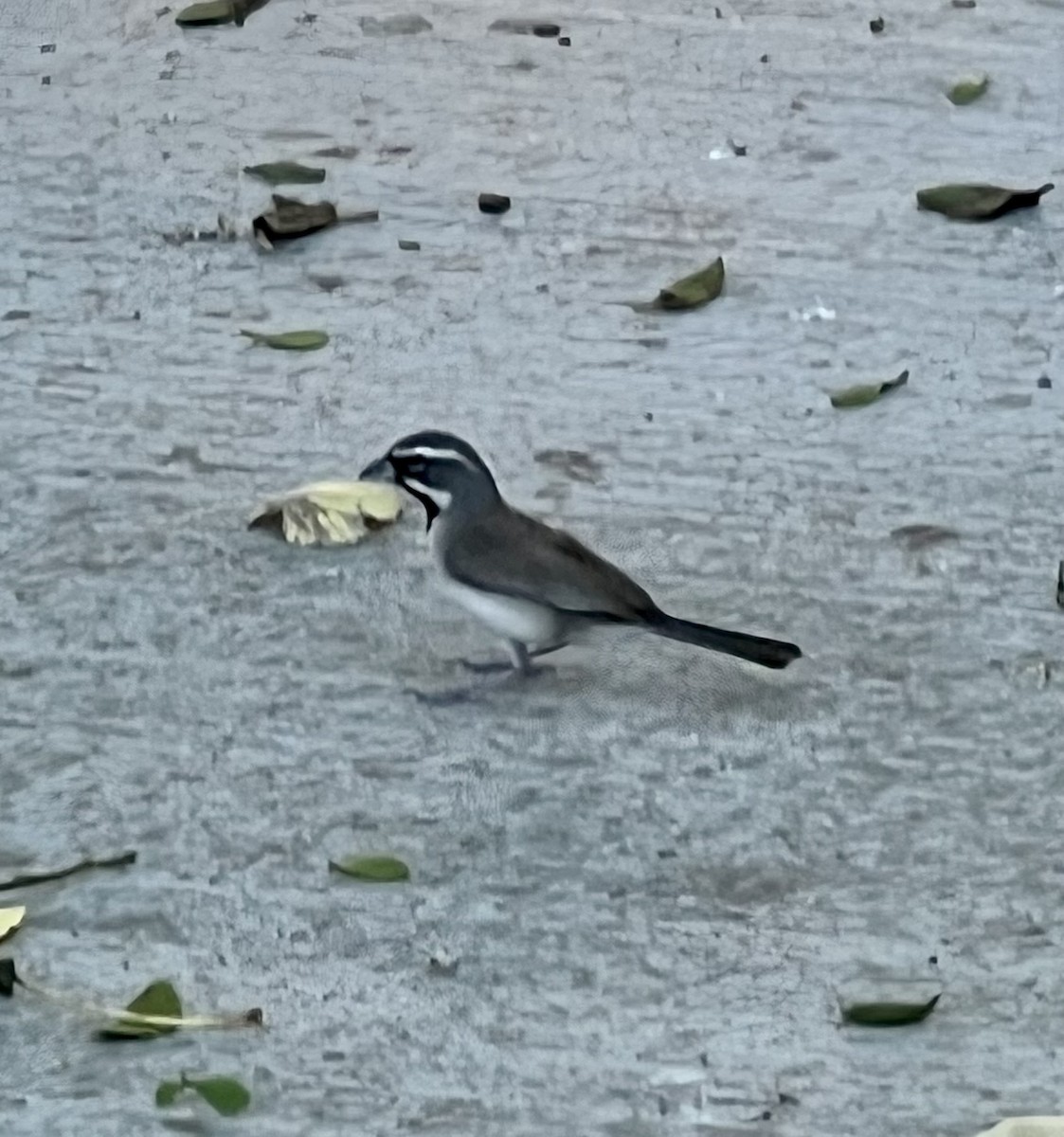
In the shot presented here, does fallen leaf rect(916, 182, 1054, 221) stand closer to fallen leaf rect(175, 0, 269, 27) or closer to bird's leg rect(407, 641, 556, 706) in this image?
bird's leg rect(407, 641, 556, 706)

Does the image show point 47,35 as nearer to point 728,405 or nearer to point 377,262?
point 377,262

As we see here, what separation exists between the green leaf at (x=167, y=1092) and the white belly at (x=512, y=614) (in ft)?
2.54

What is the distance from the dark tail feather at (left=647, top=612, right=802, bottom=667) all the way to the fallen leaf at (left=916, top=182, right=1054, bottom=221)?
115 cm

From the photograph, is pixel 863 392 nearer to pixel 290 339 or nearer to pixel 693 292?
pixel 693 292

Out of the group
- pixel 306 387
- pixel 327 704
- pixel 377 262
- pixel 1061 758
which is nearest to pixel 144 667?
pixel 327 704

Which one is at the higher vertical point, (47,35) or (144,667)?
(47,35)

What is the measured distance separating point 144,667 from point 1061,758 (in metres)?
1.30

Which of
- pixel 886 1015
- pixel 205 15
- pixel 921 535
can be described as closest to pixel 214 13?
pixel 205 15

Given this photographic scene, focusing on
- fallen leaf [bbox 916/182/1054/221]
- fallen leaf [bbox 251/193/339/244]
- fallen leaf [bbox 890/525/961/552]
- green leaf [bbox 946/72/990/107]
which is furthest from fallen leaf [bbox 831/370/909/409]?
fallen leaf [bbox 251/193/339/244]

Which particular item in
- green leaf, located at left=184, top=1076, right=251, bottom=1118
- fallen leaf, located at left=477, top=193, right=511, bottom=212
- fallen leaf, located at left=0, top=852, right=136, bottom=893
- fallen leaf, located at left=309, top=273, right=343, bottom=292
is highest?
fallen leaf, located at left=477, top=193, right=511, bottom=212

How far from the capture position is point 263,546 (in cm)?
262

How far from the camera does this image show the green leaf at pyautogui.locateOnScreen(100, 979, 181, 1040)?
2.02 m

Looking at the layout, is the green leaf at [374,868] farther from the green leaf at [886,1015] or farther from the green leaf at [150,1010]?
the green leaf at [886,1015]

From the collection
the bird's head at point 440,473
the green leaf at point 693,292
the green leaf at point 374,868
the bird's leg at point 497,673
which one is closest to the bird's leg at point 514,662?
the bird's leg at point 497,673
